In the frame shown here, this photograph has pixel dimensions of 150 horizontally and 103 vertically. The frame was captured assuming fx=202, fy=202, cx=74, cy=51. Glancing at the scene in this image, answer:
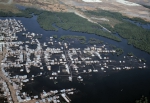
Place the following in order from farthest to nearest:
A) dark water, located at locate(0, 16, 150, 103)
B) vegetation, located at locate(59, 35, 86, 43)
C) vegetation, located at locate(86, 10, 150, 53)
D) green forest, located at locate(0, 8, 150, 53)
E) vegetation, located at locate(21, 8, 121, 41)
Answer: vegetation, located at locate(21, 8, 121, 41), green forest, located at locate(0, 8, 150, 53), vegetation, located at locate(86, 10, 150, 53), vegetation, located at locate(59, 35, 86, 43), dark water, located at locate(0, 16, 150, 103)

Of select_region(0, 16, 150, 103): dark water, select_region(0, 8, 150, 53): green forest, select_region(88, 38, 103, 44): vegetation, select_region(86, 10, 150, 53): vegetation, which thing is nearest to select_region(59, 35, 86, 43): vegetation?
select_region(88, 38, 103, 44): vegetation

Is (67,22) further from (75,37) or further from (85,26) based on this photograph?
(75,37)

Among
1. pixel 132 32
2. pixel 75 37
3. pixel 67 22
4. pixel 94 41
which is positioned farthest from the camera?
pixel 67 22

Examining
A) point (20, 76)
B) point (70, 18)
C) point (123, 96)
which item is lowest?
point (123, 96)

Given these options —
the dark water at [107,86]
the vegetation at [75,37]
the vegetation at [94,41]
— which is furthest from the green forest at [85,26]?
the dark water at [107,86]

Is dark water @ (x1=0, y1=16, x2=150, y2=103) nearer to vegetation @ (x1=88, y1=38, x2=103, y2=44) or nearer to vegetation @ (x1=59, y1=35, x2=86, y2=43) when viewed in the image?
vegetation @ (x1=88, y1=38, x2=103, y2=44)

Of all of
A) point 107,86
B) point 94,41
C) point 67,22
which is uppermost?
point 67,22

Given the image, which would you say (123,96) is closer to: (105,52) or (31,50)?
(105,52)

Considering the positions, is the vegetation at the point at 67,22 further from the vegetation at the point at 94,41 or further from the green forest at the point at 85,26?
the vegetation at the point at 94,41

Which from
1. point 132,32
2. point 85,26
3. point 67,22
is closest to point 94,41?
point 85,26

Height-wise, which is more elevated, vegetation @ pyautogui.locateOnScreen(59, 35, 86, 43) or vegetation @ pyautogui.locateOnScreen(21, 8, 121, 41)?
vegetation @ pyautogui.locateOnScreen(21, 8, 121, 41)

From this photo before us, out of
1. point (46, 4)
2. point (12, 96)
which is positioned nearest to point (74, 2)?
point (46, 4)
